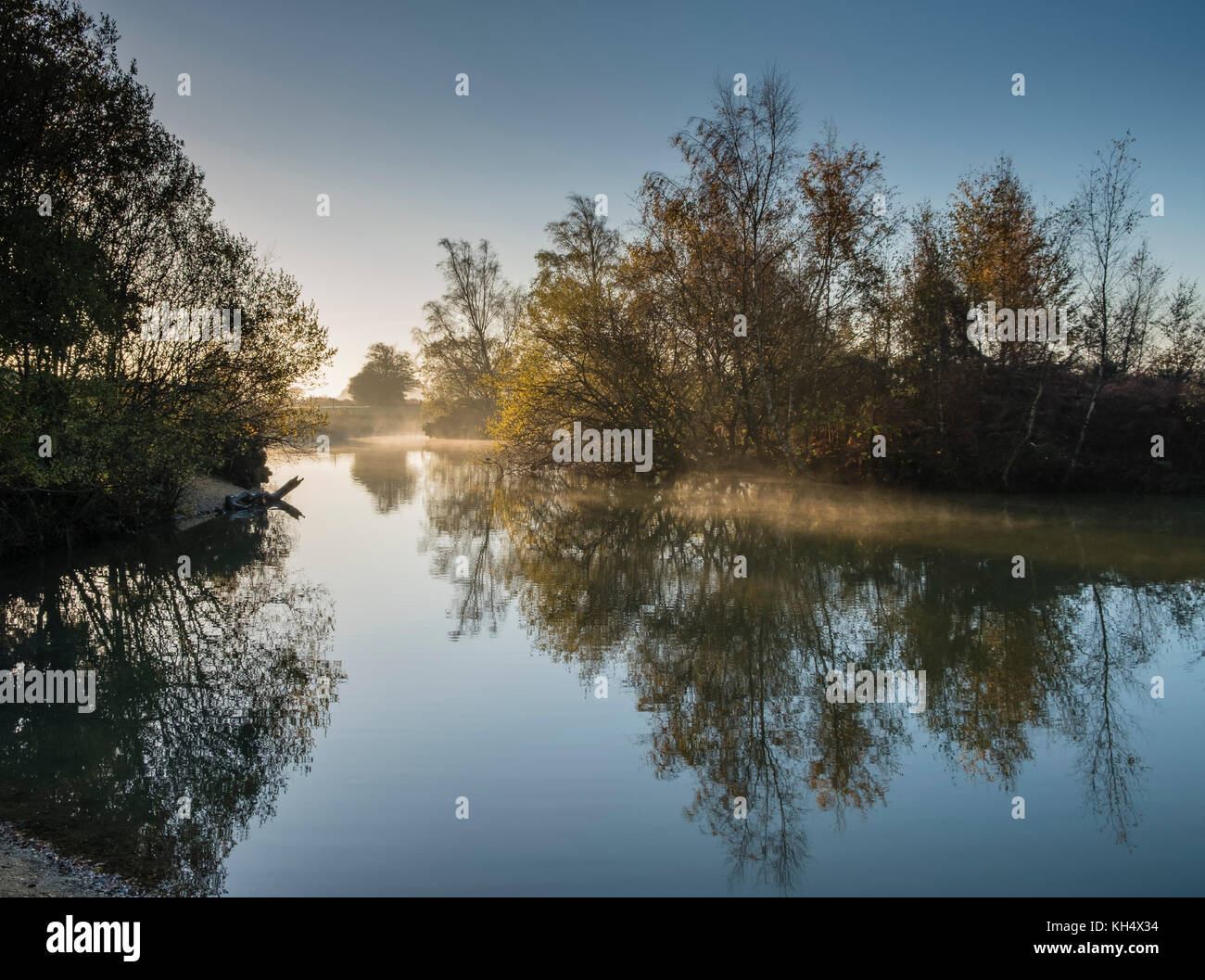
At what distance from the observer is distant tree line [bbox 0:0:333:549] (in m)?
14.7

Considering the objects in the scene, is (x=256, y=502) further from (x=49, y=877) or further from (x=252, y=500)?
(x=49, y=877)

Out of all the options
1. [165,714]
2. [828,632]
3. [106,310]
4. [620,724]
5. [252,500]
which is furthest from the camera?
[252,500]

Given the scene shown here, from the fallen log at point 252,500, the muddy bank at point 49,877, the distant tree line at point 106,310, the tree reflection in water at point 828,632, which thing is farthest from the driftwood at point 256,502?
the muddy bank at point 49,877

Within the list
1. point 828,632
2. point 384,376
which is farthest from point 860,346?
point 384,376

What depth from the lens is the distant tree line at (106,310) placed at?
48.1 feet

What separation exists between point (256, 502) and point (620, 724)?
2350 cm

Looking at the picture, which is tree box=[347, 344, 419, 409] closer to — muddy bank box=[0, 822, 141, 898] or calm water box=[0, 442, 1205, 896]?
calm water box=[0, 442, 1205, 896]

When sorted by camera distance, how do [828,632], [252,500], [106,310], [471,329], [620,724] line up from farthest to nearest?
[471,329]
[252,500]
[106,310]
[828,632]
[620,724]

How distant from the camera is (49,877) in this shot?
4820 millimetres

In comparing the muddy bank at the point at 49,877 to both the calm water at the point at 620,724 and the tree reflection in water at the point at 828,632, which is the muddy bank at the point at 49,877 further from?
the tree reflection in water at the point at 828,632

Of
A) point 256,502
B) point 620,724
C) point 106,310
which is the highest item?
point 106,310

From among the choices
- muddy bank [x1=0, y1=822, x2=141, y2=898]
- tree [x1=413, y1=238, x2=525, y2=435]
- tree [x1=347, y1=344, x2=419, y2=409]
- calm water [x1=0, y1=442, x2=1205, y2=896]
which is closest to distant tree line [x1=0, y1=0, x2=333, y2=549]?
calm water [x1=0, y1=442, x2=1205, y2=896]

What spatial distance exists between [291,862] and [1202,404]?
99.7 feet

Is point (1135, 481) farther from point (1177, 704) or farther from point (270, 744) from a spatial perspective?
point (270, 744)
